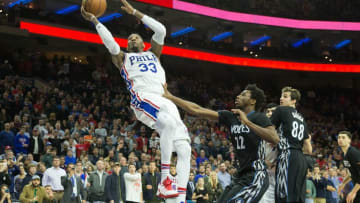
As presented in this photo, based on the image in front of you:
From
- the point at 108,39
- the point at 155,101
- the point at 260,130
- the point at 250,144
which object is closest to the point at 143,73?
the point at 155,101

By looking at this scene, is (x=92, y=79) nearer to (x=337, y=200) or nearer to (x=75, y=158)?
(x=75, y=158)

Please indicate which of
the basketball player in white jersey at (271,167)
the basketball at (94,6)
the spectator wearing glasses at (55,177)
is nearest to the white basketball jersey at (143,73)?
the basketball at (94,6)

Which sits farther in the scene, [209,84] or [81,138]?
[209,84]

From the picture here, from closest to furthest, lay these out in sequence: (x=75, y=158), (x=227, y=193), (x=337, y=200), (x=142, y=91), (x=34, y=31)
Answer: (x=227, y=193), (x=142, y=91), (x=75, y=158), (x=337, y=200), (x=34, y=31)

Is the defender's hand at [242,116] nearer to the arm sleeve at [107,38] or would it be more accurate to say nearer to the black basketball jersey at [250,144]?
the black basketball jersey at [250,144]

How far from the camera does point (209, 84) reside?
29469 millimetres

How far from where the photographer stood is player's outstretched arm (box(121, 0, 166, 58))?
6.60 metres

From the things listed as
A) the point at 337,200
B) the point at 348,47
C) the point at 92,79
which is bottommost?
the point at 337,200

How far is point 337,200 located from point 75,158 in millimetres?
8020

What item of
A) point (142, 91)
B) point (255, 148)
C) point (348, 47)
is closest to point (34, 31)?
point (142, 91)

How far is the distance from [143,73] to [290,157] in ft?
7.02

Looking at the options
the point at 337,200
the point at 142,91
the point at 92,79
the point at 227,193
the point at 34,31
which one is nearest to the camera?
the point at 227,193

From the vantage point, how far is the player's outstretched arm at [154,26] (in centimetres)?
660

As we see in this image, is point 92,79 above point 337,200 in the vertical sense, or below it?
above
